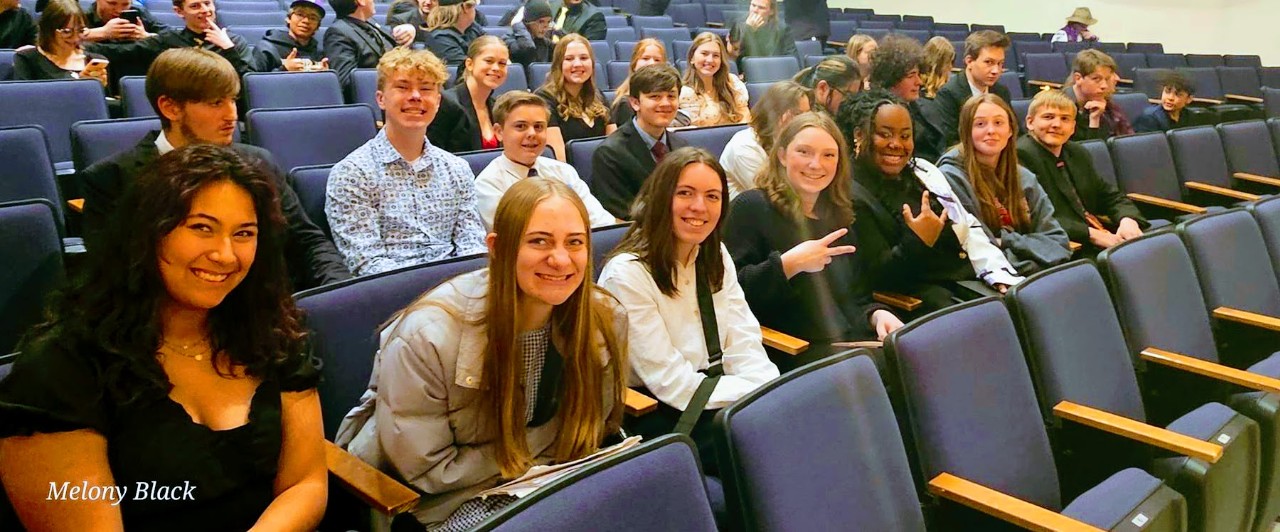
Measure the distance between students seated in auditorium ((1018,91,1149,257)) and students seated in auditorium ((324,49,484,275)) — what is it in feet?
6.41

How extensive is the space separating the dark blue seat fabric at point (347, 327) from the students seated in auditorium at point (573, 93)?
169cm

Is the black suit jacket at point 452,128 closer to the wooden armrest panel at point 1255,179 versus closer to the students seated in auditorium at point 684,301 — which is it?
the students seated in auditorium at point 684,301

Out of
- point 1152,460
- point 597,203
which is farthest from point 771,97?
point 1152,460

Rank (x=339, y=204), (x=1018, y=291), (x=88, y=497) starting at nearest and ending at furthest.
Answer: (x=88, y=497) → (x=1018, y=291) → (x=339, y=204)

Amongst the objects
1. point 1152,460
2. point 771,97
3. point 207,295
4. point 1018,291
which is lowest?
point 1152,460

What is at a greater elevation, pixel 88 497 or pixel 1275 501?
pixel 88 497

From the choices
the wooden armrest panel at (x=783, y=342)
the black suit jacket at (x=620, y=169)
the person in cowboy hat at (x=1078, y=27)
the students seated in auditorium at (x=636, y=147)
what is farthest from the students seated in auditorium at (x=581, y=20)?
the person in cowboy hat at (x=1078, y=27)

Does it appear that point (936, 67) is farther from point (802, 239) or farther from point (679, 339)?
point (679, 339)

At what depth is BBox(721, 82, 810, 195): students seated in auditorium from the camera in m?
2.56

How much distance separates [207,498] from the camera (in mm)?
1092

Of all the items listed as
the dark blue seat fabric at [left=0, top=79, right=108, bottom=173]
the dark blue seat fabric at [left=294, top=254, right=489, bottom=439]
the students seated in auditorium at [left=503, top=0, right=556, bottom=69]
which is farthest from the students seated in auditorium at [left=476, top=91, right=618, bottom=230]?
the students seated in auditorium at [left=503, top=0, right=556, bottom=69]

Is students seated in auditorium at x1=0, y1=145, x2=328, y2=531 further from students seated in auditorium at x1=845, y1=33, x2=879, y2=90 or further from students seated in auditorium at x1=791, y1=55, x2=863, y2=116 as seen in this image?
students seated in auditorium at x1=845, y1=33, x2=879, y2=90

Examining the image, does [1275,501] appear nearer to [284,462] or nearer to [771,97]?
[771,97]

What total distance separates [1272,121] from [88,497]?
4.86 meters
